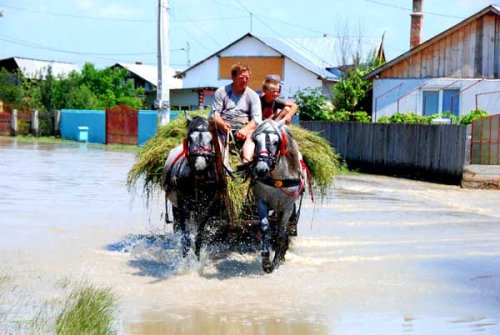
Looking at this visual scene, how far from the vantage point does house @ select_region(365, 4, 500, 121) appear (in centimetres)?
3058

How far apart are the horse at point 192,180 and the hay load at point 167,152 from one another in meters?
0.66

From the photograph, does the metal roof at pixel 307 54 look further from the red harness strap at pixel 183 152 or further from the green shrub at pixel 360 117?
the red harness strap at pixel 183 152

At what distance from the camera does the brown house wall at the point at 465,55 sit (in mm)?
30719

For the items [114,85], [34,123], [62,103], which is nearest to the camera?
[34,123]

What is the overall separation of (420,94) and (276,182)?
22.6 m

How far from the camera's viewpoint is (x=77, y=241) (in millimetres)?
12453

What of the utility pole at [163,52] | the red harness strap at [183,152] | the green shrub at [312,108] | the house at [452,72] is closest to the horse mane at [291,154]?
the red harness strap at [183,152]

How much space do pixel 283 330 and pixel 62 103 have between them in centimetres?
4675

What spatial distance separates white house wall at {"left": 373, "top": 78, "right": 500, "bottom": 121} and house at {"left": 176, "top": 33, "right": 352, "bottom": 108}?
1640cm

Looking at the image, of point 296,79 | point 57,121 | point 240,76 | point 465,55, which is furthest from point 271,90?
point 296,79

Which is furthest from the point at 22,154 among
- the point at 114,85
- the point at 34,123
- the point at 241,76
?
the point at 114,85

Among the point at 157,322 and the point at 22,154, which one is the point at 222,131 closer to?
the point at 157,322

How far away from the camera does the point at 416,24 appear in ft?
122

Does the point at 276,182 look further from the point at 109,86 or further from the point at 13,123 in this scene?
the point at 109,86
